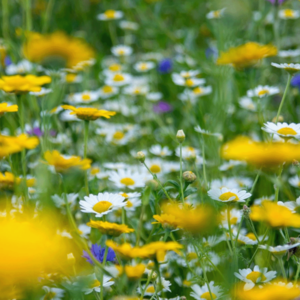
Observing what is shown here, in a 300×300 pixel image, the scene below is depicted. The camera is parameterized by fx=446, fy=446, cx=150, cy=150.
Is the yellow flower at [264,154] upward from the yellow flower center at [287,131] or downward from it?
upward

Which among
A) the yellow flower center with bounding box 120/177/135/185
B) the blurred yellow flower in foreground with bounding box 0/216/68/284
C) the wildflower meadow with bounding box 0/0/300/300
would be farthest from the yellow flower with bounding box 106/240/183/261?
the yellow flower center with bounding box 120/177/135/185

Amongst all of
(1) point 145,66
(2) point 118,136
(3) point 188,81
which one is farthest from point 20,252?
(1) point 145,66

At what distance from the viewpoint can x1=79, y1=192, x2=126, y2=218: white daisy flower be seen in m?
0.72

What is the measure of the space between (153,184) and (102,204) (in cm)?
9

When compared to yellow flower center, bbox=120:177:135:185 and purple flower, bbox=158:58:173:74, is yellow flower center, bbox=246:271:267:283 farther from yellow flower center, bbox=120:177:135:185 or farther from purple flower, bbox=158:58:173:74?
purple flower, bbox=158:58:173:74

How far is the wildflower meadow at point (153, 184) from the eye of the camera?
1.87ft

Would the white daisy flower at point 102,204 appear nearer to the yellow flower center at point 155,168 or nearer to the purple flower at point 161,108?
the yellow flower center at point 155,168

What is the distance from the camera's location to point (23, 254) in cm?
42

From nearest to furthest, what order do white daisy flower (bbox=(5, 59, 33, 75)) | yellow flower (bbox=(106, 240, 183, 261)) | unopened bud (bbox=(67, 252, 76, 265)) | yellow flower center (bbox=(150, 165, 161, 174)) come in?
yellow flower (bbox=(106, 240, 183, 261))
unopened bud (bbox=(67, 252, 76, 265))
yellow flower center (bbox=(150, 165, 161, 174))
white daisy flower (bbox=(5, 59, 33, 75))

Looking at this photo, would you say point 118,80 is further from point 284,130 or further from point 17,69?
point 284,130

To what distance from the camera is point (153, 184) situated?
0.71 meters

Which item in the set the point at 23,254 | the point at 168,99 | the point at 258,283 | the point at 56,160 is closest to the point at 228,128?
the point at 168,99

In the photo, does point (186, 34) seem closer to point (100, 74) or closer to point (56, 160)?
point (100, 74)

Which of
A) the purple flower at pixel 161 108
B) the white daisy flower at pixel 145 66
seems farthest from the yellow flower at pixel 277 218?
the white daisy flower at pixel 145 66
